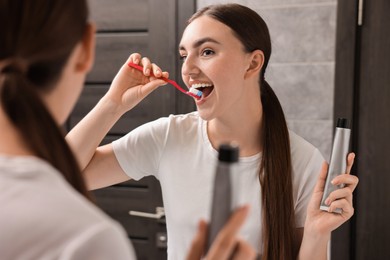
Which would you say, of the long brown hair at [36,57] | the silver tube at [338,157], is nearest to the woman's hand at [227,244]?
the long brown hair at [36,57]

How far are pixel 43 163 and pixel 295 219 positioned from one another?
750 mm

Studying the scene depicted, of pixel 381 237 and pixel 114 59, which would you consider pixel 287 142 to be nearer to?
pixel 381 237

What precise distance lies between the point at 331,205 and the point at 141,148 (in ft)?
1.48

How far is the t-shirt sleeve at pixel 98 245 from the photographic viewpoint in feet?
1.41

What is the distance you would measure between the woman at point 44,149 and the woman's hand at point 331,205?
51 centimetres

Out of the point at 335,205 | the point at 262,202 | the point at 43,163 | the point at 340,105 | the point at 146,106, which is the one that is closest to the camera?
the point at 43,163

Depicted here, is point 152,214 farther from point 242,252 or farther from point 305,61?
point 242,252

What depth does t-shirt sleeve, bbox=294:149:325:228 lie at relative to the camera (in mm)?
1087

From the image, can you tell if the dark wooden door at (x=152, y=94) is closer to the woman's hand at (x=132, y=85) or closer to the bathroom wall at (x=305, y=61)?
the bathroom wall at (x=305, y=61)

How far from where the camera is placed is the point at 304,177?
1.10m

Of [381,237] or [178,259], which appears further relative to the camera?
[381,237]

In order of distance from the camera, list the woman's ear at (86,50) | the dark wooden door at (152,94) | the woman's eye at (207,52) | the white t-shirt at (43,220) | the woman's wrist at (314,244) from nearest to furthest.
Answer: the white t-shirt at (43,220) → the woman's ear at (86,50) → the woman's wrist at (314,244) → the woman's eye at (207,52) → the dark wooden door at (152,94)

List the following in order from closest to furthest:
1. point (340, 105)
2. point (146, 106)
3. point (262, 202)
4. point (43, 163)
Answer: point (43, 163)
point (262, 202)
point (340, 105)
point (146, 106)

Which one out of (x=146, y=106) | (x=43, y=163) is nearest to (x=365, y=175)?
(x=146, y=106)
